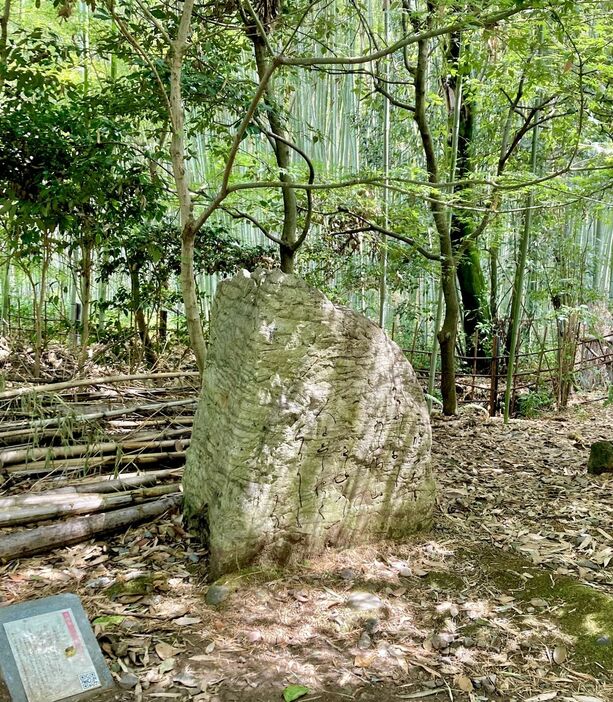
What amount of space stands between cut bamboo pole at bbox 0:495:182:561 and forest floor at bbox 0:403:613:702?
0.05 m

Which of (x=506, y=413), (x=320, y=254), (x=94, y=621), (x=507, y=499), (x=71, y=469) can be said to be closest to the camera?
(x=94, y=621)

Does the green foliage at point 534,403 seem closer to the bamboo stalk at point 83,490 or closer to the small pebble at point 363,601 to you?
the bamboo stalk at point 83,490

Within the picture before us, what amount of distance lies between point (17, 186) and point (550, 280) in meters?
6.22

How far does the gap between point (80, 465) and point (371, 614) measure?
1.89m

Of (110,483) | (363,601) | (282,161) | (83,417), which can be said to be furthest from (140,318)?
(363,601)

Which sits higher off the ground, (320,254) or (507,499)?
(320,254)

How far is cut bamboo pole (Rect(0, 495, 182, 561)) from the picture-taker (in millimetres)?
2531

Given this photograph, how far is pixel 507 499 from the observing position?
3.55m

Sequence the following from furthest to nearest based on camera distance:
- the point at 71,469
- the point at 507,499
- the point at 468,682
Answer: the point at 507,499, the point at 71,469, the point at 468,682

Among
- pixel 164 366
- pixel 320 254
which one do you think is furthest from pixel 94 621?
pixel 320 254

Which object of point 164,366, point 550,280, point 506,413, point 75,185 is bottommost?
point 506,413

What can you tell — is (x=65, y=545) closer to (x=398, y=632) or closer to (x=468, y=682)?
(x=398, y=632)

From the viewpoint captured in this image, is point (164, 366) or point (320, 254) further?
point (320, 254)

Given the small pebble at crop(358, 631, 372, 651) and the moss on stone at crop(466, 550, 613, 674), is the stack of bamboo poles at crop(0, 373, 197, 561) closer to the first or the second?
the small pebble at crop(358, 631, 372, 651)
